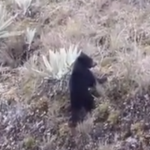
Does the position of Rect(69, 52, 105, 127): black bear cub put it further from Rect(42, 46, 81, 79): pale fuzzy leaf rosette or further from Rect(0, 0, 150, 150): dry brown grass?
Rect(42, 46, 81, 79): pale fuzzy leaf rosette

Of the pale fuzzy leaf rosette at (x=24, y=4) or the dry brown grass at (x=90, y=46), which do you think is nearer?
the dry brown grass at (x=90, y=46)

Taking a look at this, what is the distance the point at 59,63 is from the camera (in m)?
4.48

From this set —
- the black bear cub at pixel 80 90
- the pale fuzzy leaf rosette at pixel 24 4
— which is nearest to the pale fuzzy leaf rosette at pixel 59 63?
the black bear cub at pixel 80 90

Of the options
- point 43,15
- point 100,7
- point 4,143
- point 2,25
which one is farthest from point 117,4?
point 4,143

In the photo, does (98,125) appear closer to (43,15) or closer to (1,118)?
(1,118)

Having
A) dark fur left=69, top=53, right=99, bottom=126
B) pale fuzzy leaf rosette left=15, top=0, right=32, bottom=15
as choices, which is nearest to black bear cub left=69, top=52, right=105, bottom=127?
dark fur left=69, top=53, right=99, bottom=126

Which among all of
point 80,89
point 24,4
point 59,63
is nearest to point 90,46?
point 59,63

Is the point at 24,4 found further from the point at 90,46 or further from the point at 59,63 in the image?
the point at 59,63

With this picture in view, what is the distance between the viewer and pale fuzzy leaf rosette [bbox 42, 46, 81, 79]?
446cm

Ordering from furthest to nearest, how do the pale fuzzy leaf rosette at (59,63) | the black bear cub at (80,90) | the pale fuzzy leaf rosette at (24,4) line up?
1. the pale fuzzy leaf rosette at (24,4)
2. the pale fuzzy leaf rosette at (59,63)
3. the black bear cub at (80,90)

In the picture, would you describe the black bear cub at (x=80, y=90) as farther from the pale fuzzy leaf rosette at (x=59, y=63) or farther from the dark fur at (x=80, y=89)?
the pale fuzzy leaf rosette at (x=59, y=63)

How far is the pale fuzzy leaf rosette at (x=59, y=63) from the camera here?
4.46 m

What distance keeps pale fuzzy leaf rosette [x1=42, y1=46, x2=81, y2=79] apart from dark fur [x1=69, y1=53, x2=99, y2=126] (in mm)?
197

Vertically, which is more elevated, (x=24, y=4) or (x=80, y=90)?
(x=24, y=4)
